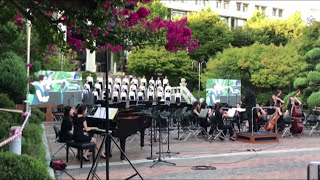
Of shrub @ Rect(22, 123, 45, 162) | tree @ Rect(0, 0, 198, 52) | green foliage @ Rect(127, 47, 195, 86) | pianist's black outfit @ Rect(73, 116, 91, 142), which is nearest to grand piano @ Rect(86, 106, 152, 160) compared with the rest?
pianist's black outfit @ Rect(73, 116, 91, 142)

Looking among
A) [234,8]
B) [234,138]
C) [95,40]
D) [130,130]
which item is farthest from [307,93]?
[234,8]

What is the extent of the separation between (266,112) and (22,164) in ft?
44.4

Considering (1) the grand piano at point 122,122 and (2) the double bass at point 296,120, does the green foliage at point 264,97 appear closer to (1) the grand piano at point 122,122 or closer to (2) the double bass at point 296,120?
(2) the double bass at point 296,120

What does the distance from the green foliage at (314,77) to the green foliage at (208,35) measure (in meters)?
22.0

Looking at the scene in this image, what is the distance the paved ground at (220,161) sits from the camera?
28.8ft

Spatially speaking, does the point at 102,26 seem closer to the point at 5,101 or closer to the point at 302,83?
the point at 5,101

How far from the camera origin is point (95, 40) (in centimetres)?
632

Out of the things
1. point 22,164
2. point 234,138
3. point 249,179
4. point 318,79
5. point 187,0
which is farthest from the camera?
point 187,0

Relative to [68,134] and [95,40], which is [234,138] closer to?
[68,134]

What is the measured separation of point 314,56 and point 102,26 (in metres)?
23.2

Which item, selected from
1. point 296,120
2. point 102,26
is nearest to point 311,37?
point 296,120

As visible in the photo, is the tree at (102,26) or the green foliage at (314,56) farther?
the green foliage at (314,56)

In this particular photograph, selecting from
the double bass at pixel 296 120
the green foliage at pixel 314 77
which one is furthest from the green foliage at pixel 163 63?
the double bass at pixel 296 120

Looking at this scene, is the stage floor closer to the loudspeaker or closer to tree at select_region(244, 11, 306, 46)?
the loudspeaker
